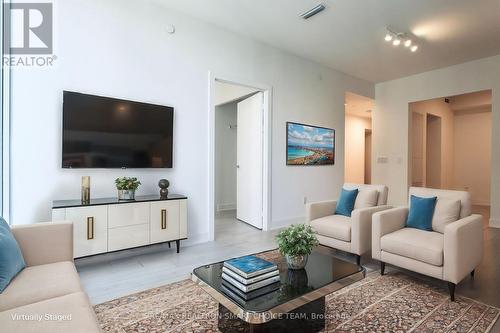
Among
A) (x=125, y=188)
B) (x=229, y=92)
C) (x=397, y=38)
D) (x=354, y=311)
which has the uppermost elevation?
(x=397, y=38)

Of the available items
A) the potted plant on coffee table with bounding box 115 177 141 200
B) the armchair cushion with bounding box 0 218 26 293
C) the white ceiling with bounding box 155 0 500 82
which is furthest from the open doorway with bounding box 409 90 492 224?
the armchair cushion with bounding box 0 218 26 293

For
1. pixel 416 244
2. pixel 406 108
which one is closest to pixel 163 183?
pixel 416 244

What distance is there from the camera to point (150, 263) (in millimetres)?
2910

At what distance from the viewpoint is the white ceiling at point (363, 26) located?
3.27 meters

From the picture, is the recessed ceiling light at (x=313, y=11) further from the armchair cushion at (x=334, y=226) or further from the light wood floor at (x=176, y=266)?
the light wood floor at (x=176, y=266)

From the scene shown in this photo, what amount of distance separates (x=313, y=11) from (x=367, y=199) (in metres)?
2.40

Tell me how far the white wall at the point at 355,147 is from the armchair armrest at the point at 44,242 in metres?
7.70

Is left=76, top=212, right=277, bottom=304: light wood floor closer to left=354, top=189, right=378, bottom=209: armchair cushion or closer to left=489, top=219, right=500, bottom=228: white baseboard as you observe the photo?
left=354, top=189, right=378, bottom=209: armchair cushion

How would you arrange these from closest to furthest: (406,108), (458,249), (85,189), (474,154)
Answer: (458,249) → (85,189) → (406,108) → (474,154)

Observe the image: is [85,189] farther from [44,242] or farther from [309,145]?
[309,145]

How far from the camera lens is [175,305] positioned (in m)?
2.04

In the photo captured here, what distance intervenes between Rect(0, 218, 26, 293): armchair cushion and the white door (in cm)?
326

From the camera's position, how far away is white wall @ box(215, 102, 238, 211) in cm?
610

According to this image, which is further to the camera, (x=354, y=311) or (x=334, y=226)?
(x=334, y=226)
